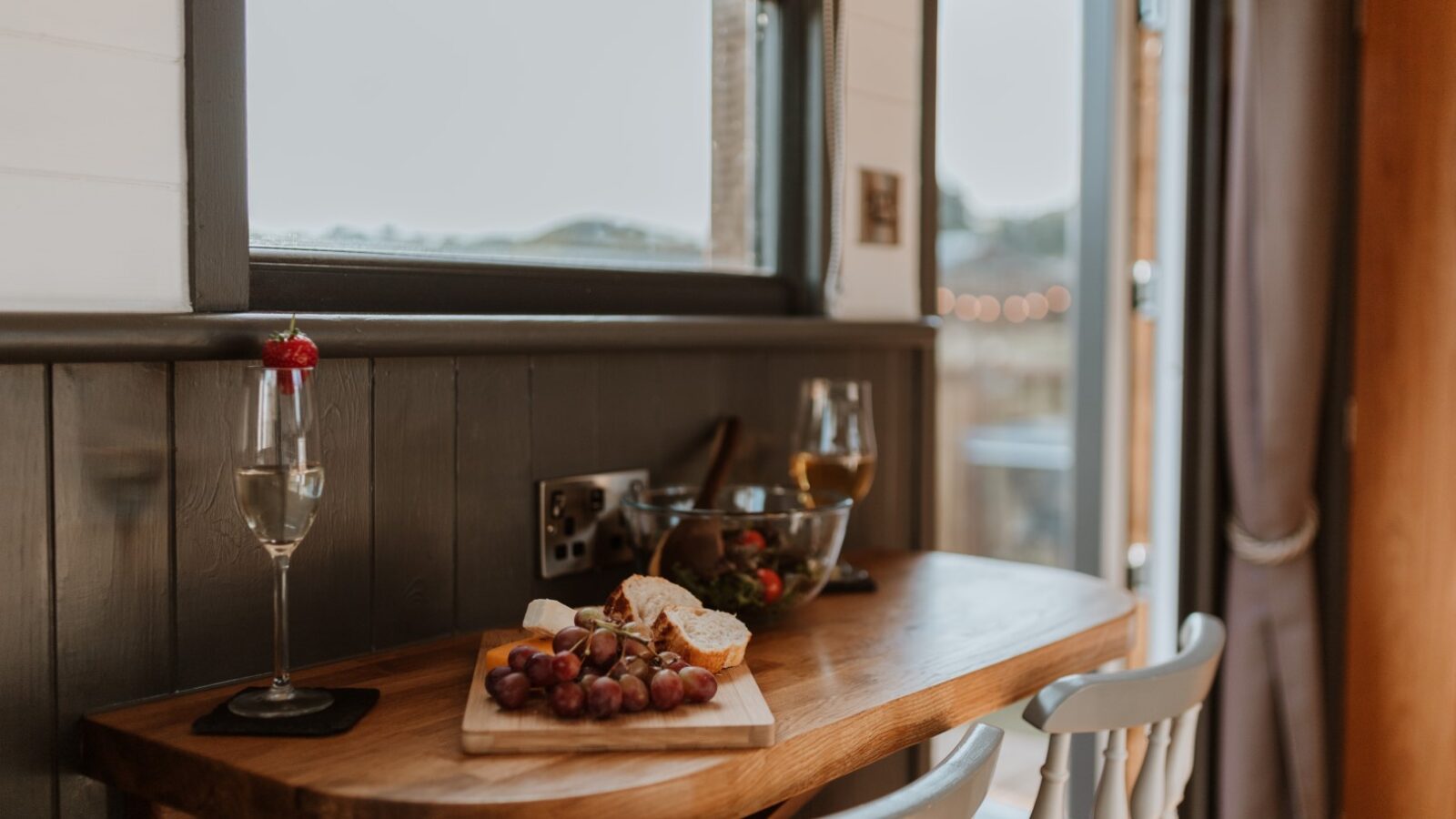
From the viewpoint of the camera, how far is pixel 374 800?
90cm

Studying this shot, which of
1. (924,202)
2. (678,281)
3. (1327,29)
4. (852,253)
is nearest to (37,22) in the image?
(678,281)

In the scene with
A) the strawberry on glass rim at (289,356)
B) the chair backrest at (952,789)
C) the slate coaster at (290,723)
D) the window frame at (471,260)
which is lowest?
the chair backrest at (952,789)

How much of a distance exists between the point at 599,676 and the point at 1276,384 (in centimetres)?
169

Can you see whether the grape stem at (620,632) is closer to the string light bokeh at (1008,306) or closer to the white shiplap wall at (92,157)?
the white shiplap wall at (92,157)

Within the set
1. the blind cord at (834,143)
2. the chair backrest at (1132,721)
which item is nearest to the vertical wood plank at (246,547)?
the chair backrest at (1132,721)

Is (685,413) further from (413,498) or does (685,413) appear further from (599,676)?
(599,676)

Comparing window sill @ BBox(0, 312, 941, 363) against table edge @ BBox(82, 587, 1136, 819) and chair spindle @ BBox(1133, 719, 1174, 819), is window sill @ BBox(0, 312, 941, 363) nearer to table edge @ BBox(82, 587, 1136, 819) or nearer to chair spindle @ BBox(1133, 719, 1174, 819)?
table edge @ BBox(82, 587, 1136, 819)

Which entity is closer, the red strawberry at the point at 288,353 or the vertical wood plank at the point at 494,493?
the red strawberry at the point at 288,353

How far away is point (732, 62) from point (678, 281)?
361mm

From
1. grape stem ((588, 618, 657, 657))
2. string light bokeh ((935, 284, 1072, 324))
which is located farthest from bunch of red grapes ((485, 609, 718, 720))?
string light bokeh ((935, 284, 1072, 324))

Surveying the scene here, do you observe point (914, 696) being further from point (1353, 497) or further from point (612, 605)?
point (1353, 497)

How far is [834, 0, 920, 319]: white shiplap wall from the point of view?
1951mm

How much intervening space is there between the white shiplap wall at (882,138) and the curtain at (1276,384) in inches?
27.5

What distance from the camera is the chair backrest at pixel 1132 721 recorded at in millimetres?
1260
